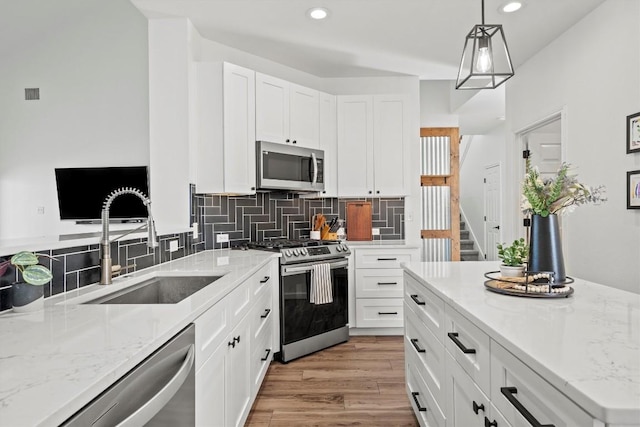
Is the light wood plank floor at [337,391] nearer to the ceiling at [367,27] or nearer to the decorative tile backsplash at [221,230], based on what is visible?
the decorative tile backsplash at [221,230]

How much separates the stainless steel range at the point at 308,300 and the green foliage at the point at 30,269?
194 centimetres

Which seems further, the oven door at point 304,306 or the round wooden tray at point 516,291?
the oven door at point 304,306

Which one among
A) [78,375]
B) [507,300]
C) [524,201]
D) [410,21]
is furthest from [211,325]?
[410,21]

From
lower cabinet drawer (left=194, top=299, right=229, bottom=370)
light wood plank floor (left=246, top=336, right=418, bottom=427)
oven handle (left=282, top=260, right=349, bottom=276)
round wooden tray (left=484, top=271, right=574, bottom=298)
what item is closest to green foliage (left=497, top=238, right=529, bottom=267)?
round wooden tray (left=484, top=271, right=574, bottom=298)

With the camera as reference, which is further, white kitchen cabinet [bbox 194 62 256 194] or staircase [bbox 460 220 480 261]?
staircase [bbox 460 220 480 261]

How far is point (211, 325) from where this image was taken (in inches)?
61.4

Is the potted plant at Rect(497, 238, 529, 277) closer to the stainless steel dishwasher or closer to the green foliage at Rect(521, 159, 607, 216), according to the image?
the green foliage at Rect(521, 159, 607, 216)

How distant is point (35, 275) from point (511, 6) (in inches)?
135

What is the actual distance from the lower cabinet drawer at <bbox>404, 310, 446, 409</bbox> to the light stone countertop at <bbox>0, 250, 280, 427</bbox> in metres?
1.01

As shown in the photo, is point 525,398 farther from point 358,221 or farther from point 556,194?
point 358,221

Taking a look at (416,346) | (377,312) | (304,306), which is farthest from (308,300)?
(416,346)

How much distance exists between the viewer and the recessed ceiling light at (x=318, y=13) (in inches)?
115

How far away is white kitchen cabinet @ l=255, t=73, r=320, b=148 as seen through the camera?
342cm

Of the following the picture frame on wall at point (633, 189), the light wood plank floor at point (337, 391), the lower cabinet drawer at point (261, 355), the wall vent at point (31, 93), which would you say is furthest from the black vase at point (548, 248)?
the wall vent at point (31, 93)
